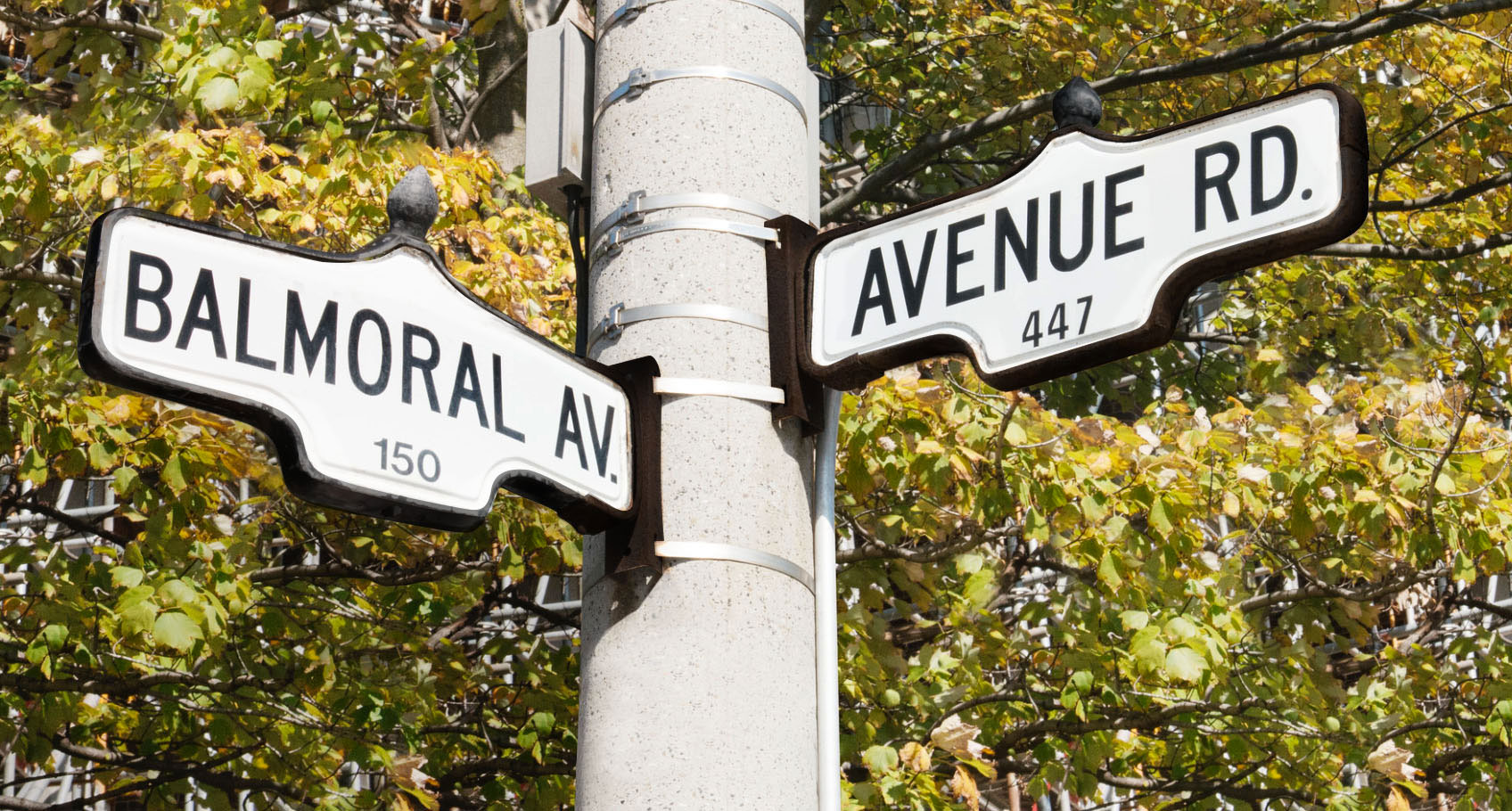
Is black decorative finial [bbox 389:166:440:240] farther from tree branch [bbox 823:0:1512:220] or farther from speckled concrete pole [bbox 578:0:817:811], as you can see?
tree branch [bbox 823:0:1512:220]

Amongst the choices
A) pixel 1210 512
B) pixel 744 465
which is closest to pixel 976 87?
pixel 1210 512

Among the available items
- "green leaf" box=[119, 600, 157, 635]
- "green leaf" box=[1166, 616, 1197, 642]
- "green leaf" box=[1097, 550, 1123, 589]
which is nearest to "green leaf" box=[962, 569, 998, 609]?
"green leaf" box=[1097, 550, 1123, 589]

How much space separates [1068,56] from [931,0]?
45.6 inches

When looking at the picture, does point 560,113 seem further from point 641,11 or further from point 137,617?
point 137,617

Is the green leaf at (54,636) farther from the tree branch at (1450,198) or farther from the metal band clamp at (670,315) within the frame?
the tree branch at (1450,198)

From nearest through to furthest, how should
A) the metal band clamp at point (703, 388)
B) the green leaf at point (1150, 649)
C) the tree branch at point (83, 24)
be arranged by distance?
the metal band clamp at point (703, 388) < the green leaf at point (1150, 649) < the tree branch at point (83, 24)

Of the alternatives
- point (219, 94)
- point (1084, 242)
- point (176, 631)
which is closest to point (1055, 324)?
point (1084, 242)

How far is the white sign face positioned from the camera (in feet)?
7.49

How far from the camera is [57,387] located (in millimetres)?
7941

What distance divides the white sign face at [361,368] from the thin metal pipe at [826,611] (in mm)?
353

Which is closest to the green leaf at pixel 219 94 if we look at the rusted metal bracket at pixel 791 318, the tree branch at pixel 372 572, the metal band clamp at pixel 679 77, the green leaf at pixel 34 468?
the green leaf at pixel 34 468

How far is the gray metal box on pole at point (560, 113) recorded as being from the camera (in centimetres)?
316

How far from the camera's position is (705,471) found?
2.72 m

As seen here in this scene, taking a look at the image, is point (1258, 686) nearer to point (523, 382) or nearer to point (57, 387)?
point (57, 387)
